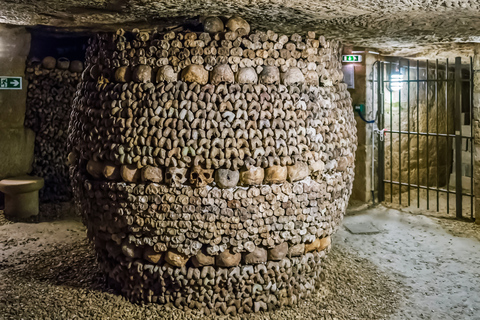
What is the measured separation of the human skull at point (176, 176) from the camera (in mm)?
3172

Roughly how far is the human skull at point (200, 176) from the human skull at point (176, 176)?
0.06 metres

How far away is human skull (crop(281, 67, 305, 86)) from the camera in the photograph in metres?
3.38

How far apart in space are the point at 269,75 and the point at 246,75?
0.56 ft

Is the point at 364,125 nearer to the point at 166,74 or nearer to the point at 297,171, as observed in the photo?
the point at 297,171

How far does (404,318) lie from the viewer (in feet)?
11.3

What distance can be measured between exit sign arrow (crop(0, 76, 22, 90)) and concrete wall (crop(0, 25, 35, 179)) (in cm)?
5

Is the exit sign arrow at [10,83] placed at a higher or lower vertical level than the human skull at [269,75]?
higher

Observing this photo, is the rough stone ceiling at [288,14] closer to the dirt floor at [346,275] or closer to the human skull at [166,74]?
the human skull at [166,74]

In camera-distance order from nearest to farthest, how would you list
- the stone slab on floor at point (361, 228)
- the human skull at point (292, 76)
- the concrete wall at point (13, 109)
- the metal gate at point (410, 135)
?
1. the human skull at point (292, 76)
2. the stone slab on floor at point (361, 228)
3. the concrete wall at point (13, 109)
4. the metal gate at point (410, 135)

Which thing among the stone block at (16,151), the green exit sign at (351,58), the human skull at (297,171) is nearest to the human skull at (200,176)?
the human skull at (297,171)

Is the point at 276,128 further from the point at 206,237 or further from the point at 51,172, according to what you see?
the point at 51,172

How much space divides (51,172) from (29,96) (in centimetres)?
110

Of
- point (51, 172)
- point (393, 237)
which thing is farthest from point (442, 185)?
point (51, 172)

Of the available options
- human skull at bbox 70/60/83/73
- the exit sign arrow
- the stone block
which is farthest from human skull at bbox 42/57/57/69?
the stone block
